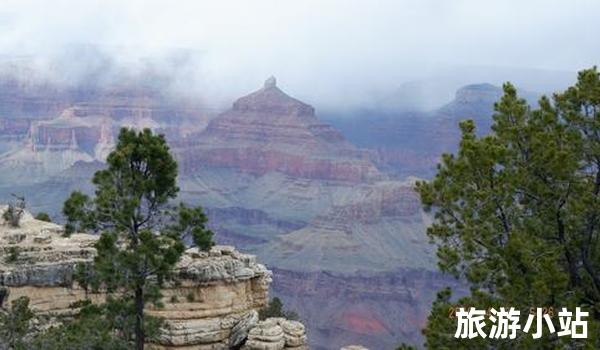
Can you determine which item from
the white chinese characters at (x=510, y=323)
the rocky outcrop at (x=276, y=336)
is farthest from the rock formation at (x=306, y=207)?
the white chinese characters at (x=510, y=323)

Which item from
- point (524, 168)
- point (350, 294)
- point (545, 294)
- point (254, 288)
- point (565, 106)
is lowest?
point (350, 294)

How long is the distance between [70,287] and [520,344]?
69.5 feet

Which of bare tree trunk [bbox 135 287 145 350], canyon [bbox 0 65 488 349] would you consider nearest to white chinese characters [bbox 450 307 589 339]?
bare tree trunk [bbox 135 287 145 350]

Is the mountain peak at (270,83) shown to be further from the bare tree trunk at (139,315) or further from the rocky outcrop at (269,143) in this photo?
the bare tree trunk at (139,315)

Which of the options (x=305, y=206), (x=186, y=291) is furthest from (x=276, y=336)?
(x=305, y=206)

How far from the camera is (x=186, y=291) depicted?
33750 millimetres

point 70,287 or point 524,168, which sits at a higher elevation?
point 524,168

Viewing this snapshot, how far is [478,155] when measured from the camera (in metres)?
18.5

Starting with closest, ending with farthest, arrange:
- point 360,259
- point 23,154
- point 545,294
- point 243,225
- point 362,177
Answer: point 545,294
point 360,259
point 243,225
point 362,177
point 23,154

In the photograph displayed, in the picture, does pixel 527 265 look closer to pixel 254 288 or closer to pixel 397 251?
pixel 254 288

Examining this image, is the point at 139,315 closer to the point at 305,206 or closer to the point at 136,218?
the point at 136,218

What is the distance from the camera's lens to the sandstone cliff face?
105 feet

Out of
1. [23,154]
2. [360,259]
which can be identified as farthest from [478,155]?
[23,154]

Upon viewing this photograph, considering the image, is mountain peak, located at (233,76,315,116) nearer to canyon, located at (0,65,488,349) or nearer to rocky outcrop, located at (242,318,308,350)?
canyon, located at (0,65,488,349)
